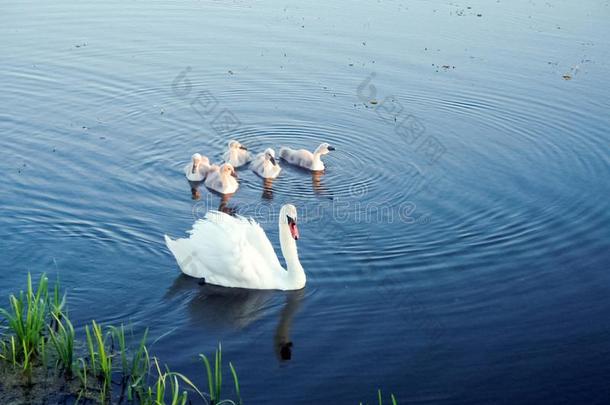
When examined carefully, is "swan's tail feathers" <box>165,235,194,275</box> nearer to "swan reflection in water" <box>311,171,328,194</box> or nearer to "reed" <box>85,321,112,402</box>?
"reed" <box>85,321,112,402</box>

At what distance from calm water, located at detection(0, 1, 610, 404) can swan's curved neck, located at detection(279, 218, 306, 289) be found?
0.70 ft

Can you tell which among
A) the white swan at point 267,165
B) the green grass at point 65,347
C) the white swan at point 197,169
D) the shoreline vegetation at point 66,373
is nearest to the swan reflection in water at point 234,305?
the shoreline vegetation at point 66,373

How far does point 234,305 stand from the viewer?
1114 cm

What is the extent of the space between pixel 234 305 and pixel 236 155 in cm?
530

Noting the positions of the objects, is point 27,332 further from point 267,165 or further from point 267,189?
point 267,165

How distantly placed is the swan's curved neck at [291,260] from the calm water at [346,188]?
21 centimetres

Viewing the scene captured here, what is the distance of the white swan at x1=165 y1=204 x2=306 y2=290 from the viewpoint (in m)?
11.4

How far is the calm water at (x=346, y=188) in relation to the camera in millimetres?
10094

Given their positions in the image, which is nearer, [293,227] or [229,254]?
[229,254]

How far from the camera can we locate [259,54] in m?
22.5

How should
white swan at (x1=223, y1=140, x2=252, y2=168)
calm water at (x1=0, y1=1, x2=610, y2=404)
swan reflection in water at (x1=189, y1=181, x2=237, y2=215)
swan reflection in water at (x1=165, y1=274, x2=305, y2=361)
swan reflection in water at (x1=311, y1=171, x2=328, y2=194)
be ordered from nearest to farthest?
calm water at (x1=0, y1=1, x2=610, y2=404)
swan reflection in water at (x1=165, y1=274, x2=305, y2=361)
swan reflection in water at (x1=189, y1=181, x2=237, y2=215)
swan reflection in water at (x1=311, y1=171, x2=328, y2=194)
white swan at (x1=223, y1=140, x2=252, y2=168)

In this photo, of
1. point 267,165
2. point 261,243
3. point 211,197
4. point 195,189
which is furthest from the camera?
point 267,165

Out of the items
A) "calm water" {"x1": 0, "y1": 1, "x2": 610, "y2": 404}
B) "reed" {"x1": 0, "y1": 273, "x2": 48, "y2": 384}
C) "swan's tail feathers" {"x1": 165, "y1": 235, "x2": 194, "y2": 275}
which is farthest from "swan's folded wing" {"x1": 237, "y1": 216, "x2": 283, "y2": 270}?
"reed" {"x1": 0, "y1": 273, "x2": 48, "y2": 384}

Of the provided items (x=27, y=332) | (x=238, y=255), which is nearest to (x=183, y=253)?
(x=238, y=255)
